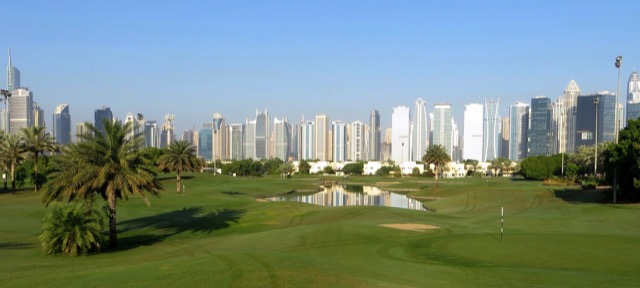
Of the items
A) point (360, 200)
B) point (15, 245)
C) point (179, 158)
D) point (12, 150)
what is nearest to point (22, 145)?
point (12, 150)

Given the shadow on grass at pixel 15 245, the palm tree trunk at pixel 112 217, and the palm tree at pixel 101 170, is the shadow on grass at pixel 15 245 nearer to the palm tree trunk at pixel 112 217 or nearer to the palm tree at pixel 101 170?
the palm tree at pixel 101 170

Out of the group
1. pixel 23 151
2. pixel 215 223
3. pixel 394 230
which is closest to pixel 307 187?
pixel 23 151

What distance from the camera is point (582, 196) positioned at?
216ft

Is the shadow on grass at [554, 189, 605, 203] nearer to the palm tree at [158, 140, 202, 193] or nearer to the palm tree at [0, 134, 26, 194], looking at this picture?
the palm tree at [158, 140, 202, 193]

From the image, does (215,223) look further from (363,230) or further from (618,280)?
(618,280)

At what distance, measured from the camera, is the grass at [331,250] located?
1895cm

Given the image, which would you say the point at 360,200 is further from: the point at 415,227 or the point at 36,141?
the point at 415,227

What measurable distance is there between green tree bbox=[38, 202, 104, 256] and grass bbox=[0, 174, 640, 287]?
87cm

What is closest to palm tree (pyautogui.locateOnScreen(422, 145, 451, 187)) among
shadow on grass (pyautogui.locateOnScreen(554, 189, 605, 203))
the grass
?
shadow on grass (pyautogui.locateOnScreen(554, 189, 605, 203))

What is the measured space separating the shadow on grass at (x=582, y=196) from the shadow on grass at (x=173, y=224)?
38903 mm

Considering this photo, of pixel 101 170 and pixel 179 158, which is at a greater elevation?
pixel 101 170

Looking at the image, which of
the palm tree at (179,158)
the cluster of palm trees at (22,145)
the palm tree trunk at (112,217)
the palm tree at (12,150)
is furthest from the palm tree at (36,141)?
the palm tree trunk at (112,217)

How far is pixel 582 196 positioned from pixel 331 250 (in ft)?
160

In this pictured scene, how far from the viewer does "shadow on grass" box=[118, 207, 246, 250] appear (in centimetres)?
3741
